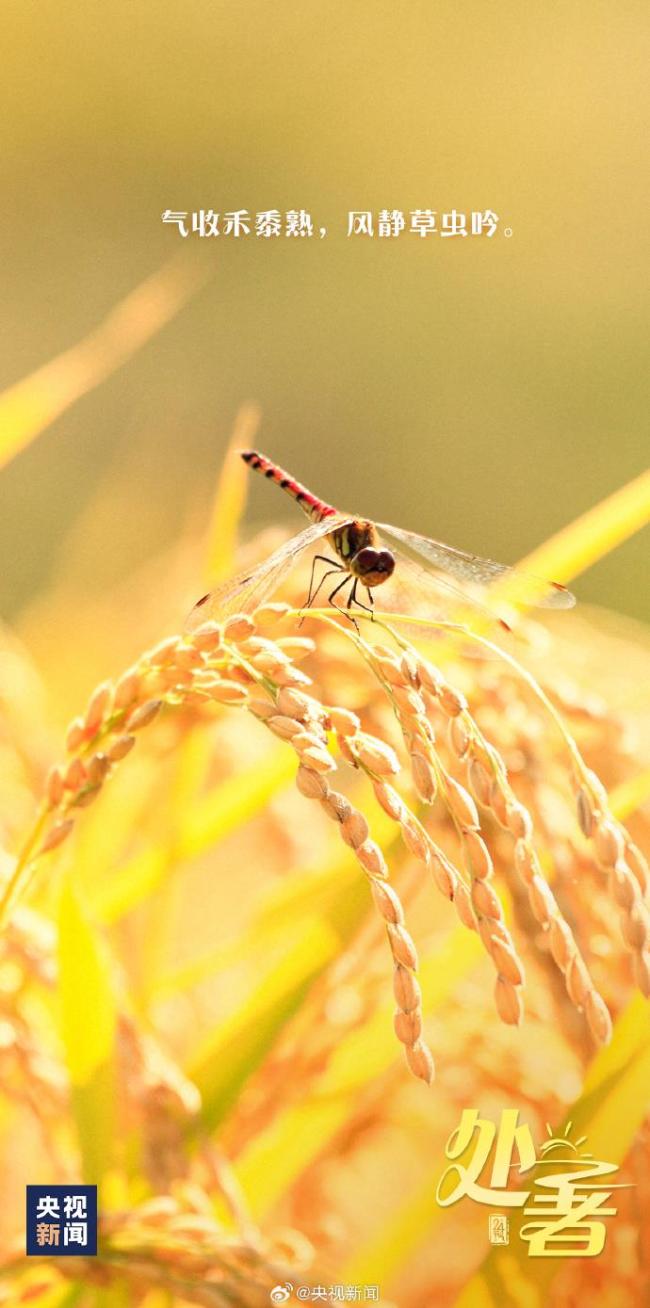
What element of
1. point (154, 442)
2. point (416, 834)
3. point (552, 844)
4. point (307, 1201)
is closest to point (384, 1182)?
point (307, 1201)

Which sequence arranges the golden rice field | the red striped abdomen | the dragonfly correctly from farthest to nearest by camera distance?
the red striped abdomen, the dragonfly, the golden rice field

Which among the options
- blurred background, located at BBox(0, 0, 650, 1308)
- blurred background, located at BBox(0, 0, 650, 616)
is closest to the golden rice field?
blurred background, located at BBox(0, 0, 650, 1308)

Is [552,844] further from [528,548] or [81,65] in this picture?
[81,65]

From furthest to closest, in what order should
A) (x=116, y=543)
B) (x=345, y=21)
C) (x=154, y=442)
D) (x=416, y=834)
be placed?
(x=116, y=543), (x=154, y=442), (x=345, y=21), (x=416, y=834)

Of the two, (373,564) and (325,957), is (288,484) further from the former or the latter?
(325,957)

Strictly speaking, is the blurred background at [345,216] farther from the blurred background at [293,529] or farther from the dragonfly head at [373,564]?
the dragonfly head at [373,564]

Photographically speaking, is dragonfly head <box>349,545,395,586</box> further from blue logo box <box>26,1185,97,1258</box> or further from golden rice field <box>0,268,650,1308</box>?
blue logo box <box>26,1185,97,1258</box>
